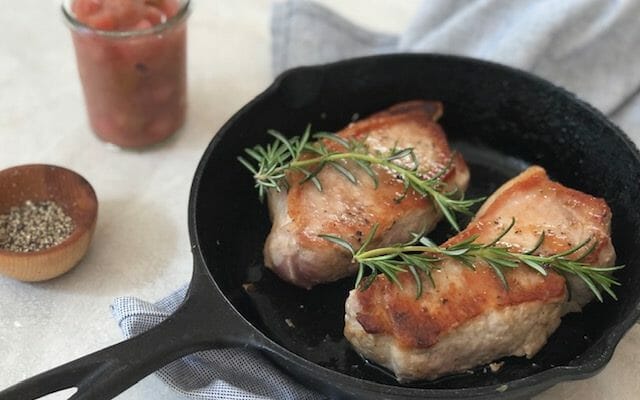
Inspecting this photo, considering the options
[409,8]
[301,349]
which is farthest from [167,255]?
[409,8]

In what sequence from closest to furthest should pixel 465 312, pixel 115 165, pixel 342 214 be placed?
1. pixel 465 312
2. pixel 342 214
3. pixel 115 165

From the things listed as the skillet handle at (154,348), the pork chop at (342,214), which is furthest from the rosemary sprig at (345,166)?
the skillet handle at (154,348)

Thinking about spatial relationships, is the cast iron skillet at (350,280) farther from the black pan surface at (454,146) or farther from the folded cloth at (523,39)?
the folded cloth at (523,39)

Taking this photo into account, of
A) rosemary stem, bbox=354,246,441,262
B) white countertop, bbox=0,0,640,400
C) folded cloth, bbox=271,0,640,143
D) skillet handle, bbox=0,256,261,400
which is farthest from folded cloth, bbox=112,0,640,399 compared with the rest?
skillet handle, bbox=0,256,261,400

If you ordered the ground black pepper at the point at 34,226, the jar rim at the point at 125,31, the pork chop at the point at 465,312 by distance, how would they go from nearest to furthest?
1. the pork chop at the point at 465,312
2. the ground black pepper at the point at 34,226
3. the jar rim at the point at 125,31

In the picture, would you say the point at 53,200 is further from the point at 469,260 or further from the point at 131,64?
the point at 469,260

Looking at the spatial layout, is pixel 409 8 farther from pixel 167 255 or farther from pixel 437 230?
pixel 167 255

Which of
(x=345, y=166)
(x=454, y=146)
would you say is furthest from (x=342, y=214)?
(x=454, y=146)
